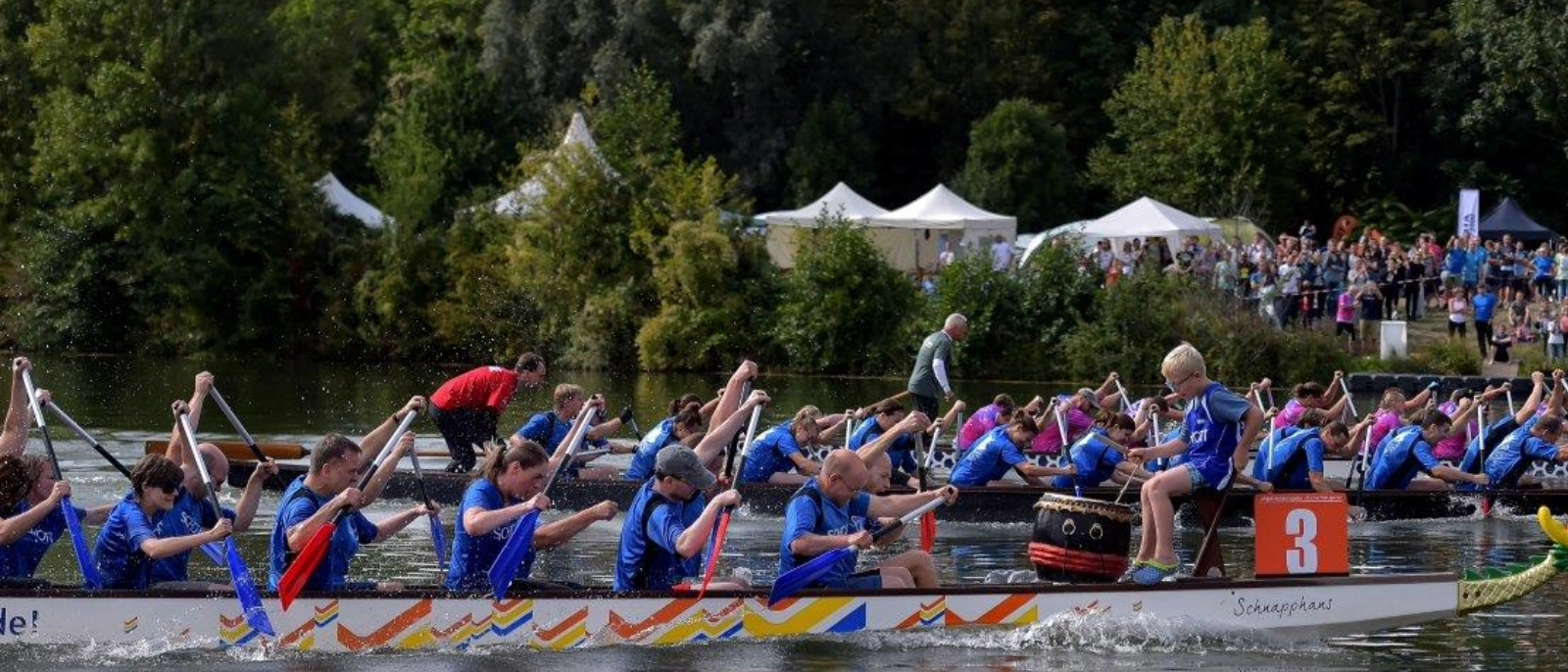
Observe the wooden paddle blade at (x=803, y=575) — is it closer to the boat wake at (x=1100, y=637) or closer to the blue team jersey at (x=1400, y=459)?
the boat wake at (x=1100, y=637)

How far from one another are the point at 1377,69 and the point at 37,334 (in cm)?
3028

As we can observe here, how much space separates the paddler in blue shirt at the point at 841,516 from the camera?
12.9m

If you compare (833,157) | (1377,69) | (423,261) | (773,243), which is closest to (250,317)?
(423,261)

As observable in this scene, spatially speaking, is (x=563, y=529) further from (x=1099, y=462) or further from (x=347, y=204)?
(x=347, y=204)

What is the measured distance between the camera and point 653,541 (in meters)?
13.1

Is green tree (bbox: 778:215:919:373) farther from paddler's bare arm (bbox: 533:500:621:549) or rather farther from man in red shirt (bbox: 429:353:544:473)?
paddler's bare arm (bbox: 533:500:621:549)

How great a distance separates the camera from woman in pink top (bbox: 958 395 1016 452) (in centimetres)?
2117

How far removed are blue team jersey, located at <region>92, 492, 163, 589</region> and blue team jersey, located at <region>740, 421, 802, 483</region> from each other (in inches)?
302

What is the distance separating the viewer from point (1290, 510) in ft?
45.8

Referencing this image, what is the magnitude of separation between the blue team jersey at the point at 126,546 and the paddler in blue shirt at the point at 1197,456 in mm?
5832

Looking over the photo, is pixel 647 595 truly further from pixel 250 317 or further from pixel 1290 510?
pixel 250 317

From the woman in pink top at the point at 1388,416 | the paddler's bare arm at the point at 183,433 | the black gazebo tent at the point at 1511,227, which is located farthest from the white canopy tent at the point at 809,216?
the paddler's bare arm at the point at 183,433

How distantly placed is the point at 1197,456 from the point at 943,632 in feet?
6.26

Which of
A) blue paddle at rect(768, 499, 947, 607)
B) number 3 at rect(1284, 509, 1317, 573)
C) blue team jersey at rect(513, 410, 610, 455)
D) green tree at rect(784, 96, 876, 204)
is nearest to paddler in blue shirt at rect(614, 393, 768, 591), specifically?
blue paddle at rect(768, 499, 947, 607)
